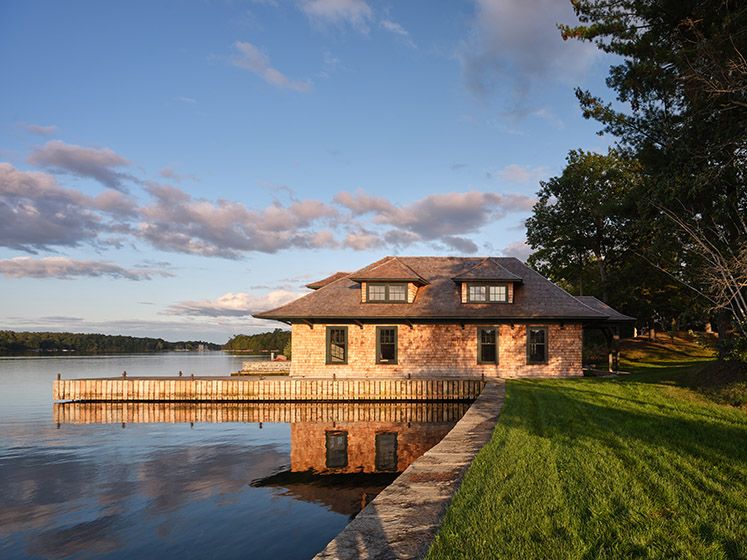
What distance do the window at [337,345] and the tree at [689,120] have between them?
13.8m

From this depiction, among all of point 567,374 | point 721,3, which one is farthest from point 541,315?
point 721,3

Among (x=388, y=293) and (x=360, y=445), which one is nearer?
(x=360, y=445)

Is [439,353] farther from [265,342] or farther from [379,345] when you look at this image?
[265,342]

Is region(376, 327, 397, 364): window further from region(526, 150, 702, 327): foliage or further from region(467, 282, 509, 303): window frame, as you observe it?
region(526, 150, 702, 327): foliage

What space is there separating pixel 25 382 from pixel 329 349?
97.6ft

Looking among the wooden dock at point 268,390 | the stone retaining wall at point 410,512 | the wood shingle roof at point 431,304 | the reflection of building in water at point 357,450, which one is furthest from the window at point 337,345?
the stone retaining wall at point 410,512

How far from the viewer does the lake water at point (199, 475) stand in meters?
8.21

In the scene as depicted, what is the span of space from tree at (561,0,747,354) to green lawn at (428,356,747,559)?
20.9 feet

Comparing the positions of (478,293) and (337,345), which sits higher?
(478,293)

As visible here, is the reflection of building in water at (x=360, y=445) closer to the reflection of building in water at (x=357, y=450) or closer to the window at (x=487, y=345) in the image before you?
the reflection of building in water at (x=357, y=450)

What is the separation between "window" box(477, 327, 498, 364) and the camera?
24234 mm

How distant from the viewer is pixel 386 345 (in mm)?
24500

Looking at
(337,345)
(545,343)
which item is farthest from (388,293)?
(545,343)

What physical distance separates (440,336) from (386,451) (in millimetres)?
11107
